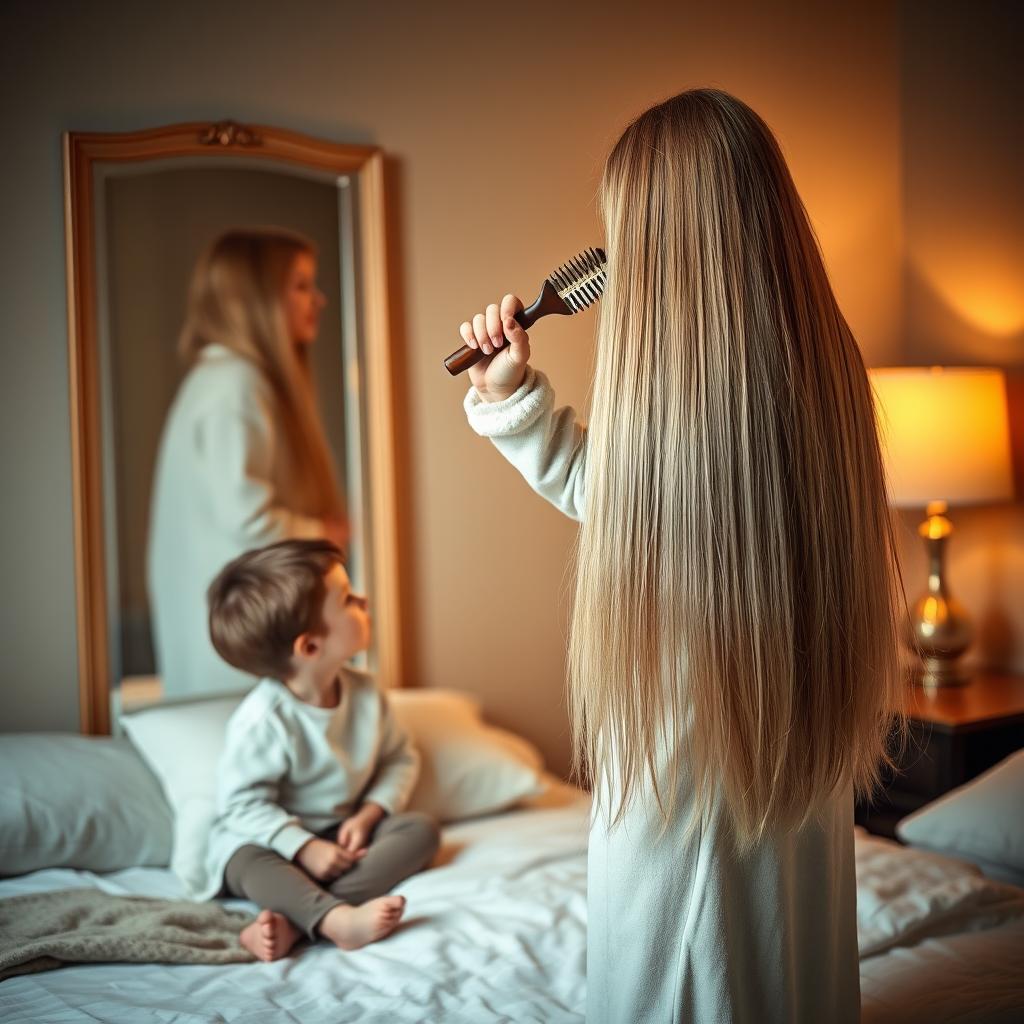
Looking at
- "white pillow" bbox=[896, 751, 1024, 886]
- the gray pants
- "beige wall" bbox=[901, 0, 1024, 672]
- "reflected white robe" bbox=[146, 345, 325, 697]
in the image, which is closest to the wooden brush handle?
the gray pants

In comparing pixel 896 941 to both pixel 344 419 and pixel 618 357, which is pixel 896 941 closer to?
pixel 618 357

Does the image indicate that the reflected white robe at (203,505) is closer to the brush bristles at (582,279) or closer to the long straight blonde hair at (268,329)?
the long straight blonde hair at (268,329)

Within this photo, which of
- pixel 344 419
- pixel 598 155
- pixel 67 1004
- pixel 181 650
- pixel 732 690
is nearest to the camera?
pixel 732 690

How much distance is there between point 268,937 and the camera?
1582 millimetres

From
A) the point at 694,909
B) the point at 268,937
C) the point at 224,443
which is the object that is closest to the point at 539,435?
the point at 694,909

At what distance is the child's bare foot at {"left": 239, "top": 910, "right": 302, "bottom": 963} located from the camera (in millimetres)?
1580

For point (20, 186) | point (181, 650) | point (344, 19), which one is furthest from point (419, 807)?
point (344, 19)

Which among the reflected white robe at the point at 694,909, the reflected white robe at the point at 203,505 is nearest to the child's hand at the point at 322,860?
the reflected white robe at the point at 203,505

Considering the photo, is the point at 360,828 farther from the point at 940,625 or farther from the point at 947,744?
the point at 940,625

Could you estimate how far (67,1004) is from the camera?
1400mm

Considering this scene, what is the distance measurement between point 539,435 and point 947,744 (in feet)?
5.36

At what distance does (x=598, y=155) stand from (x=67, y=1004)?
6.65 feet

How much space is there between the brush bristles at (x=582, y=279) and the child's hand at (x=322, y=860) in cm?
100

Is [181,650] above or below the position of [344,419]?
below
